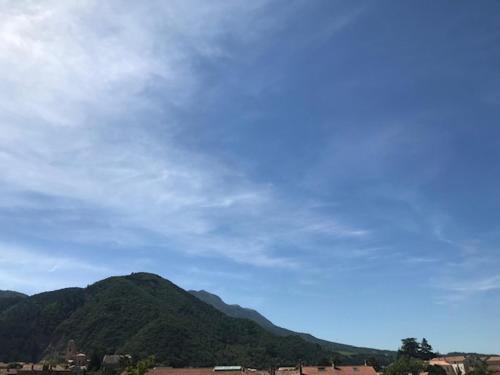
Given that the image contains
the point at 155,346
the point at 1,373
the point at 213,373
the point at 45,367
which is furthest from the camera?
the point at 155,346

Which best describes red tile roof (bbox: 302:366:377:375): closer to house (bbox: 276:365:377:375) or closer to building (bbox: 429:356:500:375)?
house (bbox: 276:365:377:375)

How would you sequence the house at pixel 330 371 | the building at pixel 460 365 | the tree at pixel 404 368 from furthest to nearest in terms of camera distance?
1. the building at pixel 460 365
2. the tree at pixel 404 368
3. the house at pixel 330 371

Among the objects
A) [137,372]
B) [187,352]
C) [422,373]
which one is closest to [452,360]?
[422,373]

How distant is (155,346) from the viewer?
570 feet

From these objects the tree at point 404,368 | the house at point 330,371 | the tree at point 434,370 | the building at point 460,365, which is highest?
the building at point 460,365

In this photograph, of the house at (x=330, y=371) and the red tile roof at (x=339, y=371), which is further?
the red tile roof at (x=339, y=371)

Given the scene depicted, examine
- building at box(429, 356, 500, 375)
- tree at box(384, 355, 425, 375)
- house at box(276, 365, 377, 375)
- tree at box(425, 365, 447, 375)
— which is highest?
building at box(429, 356, 500, 375)

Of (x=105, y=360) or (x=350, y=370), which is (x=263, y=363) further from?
(x=350, y=370)

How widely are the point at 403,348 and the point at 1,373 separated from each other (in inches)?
4373

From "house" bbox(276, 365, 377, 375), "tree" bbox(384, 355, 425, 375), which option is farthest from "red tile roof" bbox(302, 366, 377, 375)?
"tree" bbox(384, 355, 425, 375)

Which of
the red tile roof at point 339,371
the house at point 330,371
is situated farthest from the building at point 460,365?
the house at point 330,371

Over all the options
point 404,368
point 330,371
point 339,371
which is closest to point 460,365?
point 404,368

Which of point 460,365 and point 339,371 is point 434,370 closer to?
point 339,371

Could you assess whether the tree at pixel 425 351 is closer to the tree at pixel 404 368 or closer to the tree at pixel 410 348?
the tree at pixel 410 348
